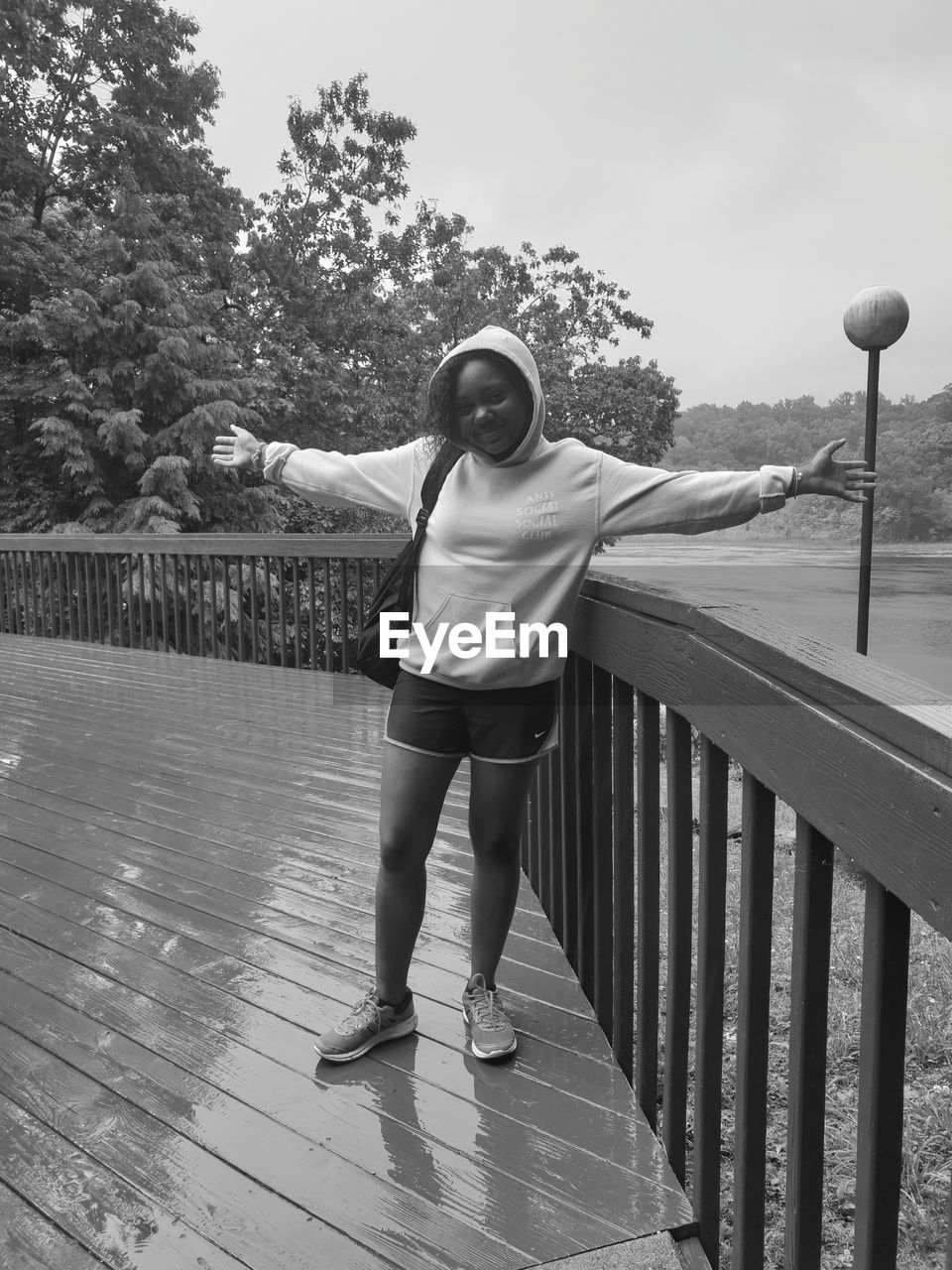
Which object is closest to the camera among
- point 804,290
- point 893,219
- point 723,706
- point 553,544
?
point 723,706

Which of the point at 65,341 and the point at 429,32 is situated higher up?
the point at 429,32

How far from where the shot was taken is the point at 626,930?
188cm

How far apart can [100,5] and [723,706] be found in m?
16.6

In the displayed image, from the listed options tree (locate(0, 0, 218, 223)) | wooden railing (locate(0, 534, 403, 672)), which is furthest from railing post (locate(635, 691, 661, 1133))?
tree (locate(0, 0, 218, 223))

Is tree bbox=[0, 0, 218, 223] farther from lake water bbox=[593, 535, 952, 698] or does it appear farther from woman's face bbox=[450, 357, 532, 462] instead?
woman's face bbox=[450, 357, 532, 462]

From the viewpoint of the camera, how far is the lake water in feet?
72.1

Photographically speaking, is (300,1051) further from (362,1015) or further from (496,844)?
(496,844)

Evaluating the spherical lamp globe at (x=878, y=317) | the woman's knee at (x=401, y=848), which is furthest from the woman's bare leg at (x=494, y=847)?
the spherical lamp globe at (x=878, y=317)

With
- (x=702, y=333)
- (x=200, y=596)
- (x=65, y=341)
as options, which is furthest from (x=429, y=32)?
(x=702, y=333)

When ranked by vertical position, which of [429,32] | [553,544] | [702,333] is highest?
[702,333]

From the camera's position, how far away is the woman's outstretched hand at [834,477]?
1669 mm

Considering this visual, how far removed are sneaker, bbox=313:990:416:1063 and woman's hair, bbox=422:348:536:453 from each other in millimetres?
1075

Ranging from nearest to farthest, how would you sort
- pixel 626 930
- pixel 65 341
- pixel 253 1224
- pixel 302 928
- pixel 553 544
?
pixel 253 1224, pixel 553 544, pixel 626 930, pixel 302 928, pixel 65 341

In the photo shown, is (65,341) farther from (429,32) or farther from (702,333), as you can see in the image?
(702,333)
